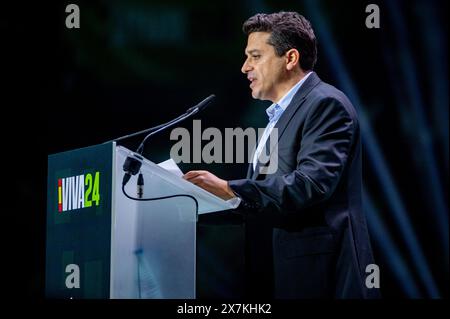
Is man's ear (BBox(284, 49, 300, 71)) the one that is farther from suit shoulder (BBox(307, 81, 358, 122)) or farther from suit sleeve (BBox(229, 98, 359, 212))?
suit sleeve (BBox(229, 98, 359, 212))

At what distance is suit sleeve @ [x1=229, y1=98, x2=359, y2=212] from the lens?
272 centimetres

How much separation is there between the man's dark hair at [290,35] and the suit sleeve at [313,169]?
1.35 ft

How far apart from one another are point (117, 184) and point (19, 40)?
1.94 meters

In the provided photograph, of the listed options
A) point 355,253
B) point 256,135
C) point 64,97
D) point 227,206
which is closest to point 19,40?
point 64,97

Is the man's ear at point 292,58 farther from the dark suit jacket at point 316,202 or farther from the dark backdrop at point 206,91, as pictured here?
the dark backdrop at point 206,91

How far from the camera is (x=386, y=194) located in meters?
4.04

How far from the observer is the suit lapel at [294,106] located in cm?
302

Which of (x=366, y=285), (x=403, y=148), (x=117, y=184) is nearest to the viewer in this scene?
(x=117, y=184)

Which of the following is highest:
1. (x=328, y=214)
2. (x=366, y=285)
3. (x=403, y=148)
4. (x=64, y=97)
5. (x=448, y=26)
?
(x=448, y=26)

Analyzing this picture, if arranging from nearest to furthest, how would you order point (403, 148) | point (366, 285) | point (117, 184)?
1. point (117, 184)
2. point (366, 285)
3. point (403, 148)

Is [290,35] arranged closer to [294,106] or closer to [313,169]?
[294,106]

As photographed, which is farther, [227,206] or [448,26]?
[448,26]

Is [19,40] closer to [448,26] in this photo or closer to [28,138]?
[28,138]

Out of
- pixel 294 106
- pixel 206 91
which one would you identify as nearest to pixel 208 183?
pixel 294 106
